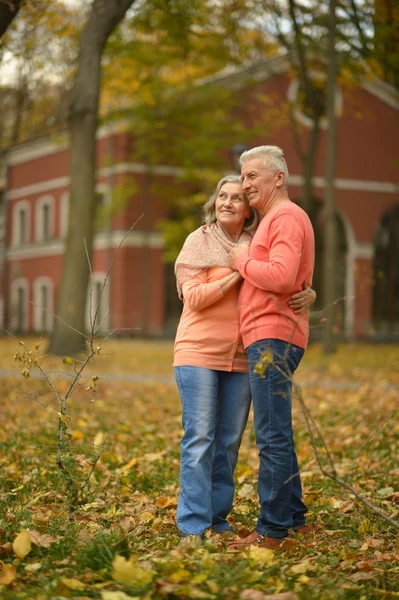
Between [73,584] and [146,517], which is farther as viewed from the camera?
[146,517]

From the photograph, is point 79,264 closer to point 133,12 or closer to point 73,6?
point 133,12

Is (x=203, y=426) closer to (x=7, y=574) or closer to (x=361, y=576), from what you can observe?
(x=361, y=576)

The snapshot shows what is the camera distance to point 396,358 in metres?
22.6

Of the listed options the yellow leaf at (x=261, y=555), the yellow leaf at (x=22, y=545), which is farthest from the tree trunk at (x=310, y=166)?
the yellow leaf at (x=22, y=545)

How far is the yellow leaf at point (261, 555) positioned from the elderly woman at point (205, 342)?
534 mm

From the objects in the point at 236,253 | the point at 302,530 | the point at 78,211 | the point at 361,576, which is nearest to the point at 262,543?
the point at 302,530

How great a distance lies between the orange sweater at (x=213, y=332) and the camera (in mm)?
5156

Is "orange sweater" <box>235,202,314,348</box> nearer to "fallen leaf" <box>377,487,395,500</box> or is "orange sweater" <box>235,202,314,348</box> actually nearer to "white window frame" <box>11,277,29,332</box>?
"fallen leaf" <box>377,487,395,500</box>

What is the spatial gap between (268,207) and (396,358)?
713 inches

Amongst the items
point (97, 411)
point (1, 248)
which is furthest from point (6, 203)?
point (97, 411)

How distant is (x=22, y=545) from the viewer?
4.44m

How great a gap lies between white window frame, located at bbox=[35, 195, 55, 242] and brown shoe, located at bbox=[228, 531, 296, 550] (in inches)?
1547

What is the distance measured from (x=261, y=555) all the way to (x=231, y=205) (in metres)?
1.83

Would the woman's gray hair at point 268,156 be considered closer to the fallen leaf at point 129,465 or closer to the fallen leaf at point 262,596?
the fallen leaf at point 262,596
